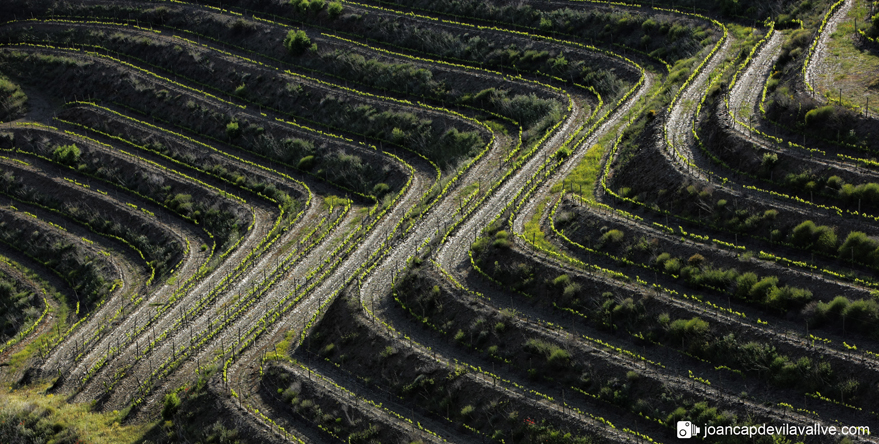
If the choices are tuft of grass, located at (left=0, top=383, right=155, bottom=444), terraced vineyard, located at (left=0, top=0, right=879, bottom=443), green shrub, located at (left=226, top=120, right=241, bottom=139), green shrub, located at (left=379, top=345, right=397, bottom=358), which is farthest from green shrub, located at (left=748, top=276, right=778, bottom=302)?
green shrub, located at (left=226, top=120, right=241, bottom=139)

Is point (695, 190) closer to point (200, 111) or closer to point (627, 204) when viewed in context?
point (627, 204)

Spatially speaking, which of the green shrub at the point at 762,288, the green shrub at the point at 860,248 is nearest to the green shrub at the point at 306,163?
the green shrub at the point at 762,288

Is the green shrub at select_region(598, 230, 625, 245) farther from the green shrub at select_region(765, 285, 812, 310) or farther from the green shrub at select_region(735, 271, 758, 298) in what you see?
the green shrub at select_region(765, 285, 812, 310)

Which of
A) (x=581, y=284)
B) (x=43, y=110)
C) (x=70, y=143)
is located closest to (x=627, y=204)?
(x=581, y=284)

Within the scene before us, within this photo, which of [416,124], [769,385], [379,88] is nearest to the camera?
[769,385]

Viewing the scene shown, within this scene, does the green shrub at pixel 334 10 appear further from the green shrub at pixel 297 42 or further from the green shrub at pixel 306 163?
the green shrub at pixel 306 163

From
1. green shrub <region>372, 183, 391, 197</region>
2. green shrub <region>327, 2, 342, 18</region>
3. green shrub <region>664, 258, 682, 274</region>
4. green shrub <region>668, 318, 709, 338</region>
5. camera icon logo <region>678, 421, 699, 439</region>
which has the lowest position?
camera icon logo <region>678, 421, 699, 439</region>
